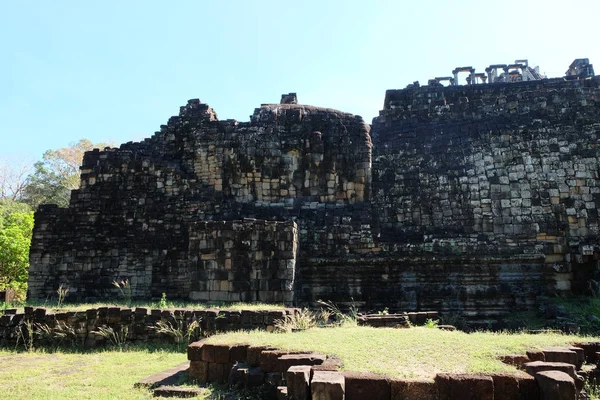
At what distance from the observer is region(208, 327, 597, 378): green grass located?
16.9ft

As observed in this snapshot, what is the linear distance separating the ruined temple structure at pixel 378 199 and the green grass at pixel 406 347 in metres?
5.69

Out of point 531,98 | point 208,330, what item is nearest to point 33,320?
point 208,330

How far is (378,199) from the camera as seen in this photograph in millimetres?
15625

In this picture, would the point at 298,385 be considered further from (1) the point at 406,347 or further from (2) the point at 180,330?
(2) the point at 180,330

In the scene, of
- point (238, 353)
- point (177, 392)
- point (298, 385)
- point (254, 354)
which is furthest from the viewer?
point (238, 353)

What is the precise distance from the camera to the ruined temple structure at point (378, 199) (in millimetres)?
13781

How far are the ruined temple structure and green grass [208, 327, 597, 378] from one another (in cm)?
569

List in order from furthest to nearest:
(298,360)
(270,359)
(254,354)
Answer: (254,354)
(270,359)
(298,360)

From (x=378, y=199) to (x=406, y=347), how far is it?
384 inches

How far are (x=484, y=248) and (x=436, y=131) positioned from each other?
181 inches

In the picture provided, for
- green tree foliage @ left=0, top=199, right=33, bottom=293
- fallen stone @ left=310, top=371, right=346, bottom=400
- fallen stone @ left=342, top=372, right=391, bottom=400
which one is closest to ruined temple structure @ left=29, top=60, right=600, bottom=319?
fallen stone @ left=342, top=372, right=391, bottom=400

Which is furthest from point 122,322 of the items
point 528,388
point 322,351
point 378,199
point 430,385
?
point 378,199

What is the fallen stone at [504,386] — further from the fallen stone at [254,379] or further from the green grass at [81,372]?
the green grass at [81,372]

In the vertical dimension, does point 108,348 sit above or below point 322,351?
below
